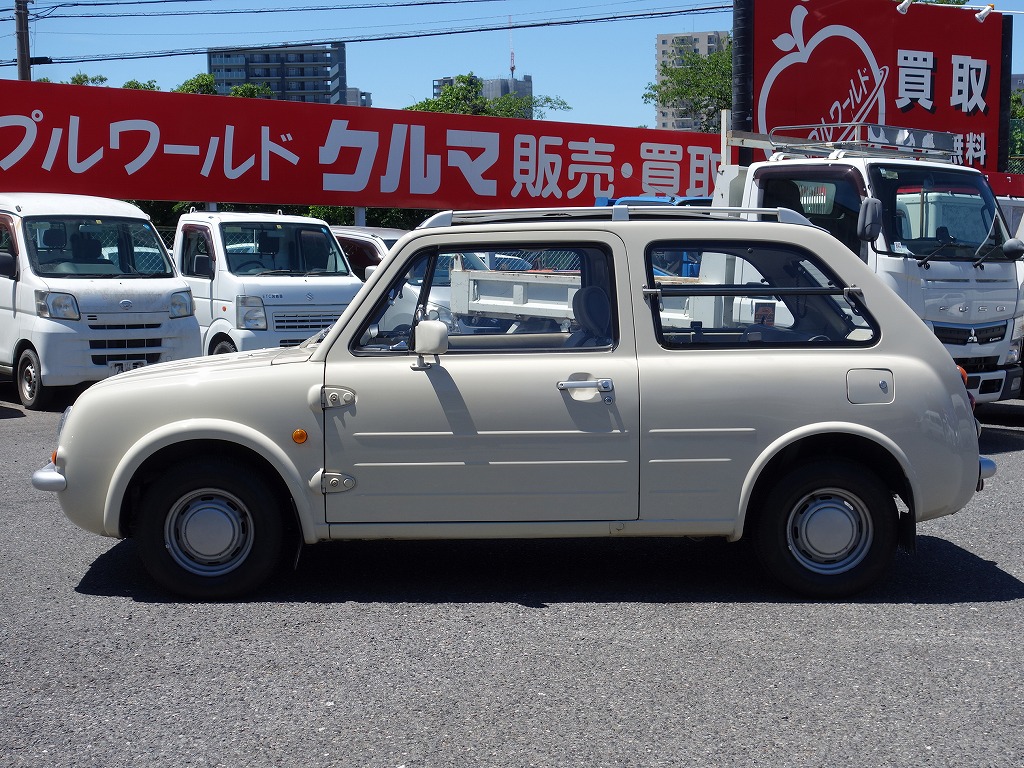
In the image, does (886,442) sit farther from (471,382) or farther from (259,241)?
(259,241)

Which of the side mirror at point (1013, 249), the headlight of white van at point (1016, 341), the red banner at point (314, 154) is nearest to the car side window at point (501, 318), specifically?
the side mirror at point (1013, 249)

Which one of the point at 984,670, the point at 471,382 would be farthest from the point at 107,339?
the point at 984,670

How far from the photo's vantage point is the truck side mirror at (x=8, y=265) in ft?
38.4

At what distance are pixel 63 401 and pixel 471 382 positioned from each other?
8.65 metres

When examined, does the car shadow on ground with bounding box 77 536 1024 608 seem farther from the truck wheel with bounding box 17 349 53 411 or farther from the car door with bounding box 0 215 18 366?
the car door with bounding box 0 215 18 366

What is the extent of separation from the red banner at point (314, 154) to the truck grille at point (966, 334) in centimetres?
1166

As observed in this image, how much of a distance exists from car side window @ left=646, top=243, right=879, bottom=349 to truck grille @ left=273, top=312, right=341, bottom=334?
806cm

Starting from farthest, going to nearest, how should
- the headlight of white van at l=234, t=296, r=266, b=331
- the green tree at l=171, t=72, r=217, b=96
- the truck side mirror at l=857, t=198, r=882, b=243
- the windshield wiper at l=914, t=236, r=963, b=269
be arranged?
the green tree at l=171, t=72, r=217, b=96 → the headlight of white van at l=234, t=296, r=266, b=331 → the windshield wiper at l=914, t=236, r=963, b=269 → the truck side mirror at l=857, t=198, r=882, b=243

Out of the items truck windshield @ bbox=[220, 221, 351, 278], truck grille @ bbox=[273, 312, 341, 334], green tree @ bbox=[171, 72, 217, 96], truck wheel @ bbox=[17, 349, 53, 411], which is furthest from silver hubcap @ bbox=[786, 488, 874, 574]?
green tree @ bbox=[171, 72, 217, 96]

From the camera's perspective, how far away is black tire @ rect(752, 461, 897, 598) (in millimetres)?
5281

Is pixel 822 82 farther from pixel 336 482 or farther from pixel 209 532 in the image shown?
pixel 209 532

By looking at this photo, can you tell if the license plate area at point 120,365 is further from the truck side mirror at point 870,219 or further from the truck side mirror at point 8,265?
the truck side mirror at point 870,219

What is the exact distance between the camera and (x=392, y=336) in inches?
210

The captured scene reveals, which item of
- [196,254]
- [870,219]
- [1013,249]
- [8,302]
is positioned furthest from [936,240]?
[8,302]
